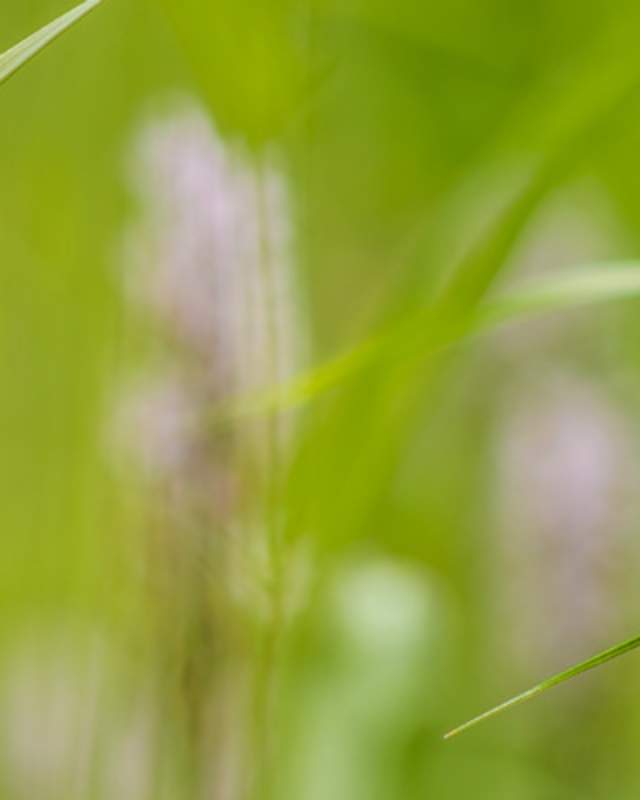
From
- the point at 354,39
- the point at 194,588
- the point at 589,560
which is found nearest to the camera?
the point at 194,588

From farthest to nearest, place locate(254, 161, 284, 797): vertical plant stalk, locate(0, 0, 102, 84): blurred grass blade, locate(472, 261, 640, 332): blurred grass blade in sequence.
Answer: locate(254, 161, 284, 797): vertical plant stalk, locate(472, 261, 640, 332): blurred grass blade, locate(0, 0, 102, 84): blurred grass blade

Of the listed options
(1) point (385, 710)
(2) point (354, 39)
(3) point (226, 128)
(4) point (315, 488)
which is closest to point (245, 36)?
(3) point (226, 128)

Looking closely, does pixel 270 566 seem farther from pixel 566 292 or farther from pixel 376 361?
pixel 566 292

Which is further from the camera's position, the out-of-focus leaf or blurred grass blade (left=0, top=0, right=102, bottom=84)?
the out-of-focus leaf

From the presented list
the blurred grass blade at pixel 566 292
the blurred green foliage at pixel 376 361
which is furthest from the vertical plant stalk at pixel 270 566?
the blurred grass blade at pixel 566 292

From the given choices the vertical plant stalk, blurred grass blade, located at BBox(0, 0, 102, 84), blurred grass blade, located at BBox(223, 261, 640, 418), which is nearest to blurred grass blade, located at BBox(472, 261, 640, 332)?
blurred grass blade, located at BBox(223, 261, 640, 418)

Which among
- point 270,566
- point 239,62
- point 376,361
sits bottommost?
Answer: point 270,566

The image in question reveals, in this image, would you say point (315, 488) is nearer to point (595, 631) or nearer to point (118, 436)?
point (118, 436)

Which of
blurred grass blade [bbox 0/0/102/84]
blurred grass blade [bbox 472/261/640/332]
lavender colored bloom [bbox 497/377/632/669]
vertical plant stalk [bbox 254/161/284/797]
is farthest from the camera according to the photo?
lavender colored bloom [bbox 497/377/632/669]

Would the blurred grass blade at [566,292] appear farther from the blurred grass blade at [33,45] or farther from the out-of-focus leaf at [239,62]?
the blurred grass blade at [33,45]

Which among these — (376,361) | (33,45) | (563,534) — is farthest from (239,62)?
(563,534)

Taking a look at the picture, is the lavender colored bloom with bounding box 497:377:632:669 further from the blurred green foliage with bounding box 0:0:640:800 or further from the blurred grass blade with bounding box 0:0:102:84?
the blurred grass blade with bounding box 0:0:102:84
